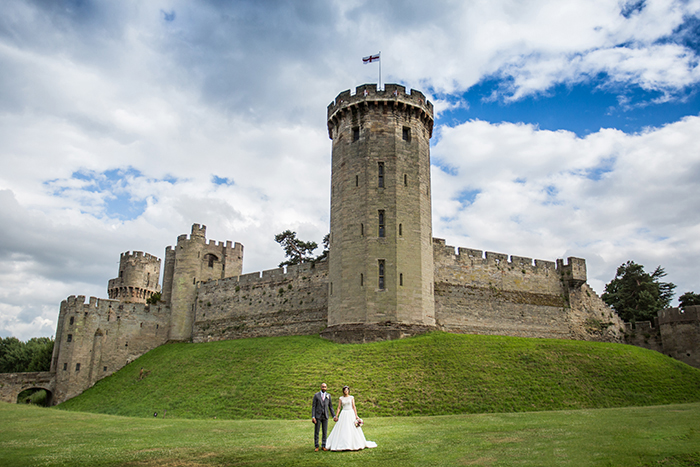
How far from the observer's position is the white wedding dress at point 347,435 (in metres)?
10.7

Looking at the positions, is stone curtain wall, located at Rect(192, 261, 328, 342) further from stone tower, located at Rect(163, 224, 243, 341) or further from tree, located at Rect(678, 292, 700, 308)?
tree, located at Rect(678, 292, 700, 308)

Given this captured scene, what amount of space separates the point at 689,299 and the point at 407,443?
43017 mm

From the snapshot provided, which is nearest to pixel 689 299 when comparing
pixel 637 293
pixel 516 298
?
pixel 637 293

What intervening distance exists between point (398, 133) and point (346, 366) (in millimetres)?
14770

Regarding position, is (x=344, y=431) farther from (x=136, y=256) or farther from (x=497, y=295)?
(x=136, y=256)

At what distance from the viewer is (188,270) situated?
43.3 meters

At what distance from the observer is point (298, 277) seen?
3672 centimetres

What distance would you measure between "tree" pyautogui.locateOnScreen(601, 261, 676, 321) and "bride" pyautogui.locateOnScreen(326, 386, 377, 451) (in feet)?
126

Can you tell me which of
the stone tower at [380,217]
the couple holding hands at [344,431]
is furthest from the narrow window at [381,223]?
the couple holding hands at [344,431]

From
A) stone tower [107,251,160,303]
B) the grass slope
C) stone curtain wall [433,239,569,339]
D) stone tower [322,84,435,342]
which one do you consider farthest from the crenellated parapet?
stone tower [107,251,160,303]

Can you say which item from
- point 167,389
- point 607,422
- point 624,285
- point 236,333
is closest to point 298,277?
point 236,333

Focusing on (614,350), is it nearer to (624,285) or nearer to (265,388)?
(265,388)

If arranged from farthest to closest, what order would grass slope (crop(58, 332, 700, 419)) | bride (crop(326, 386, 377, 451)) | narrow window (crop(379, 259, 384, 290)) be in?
narrow window (crop(379, 259, 384, 290)) → grass slope (crop(58, 332, 700, 419)) → bride (crop(326, 386, 377, 451))

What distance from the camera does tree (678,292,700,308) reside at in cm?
4379
